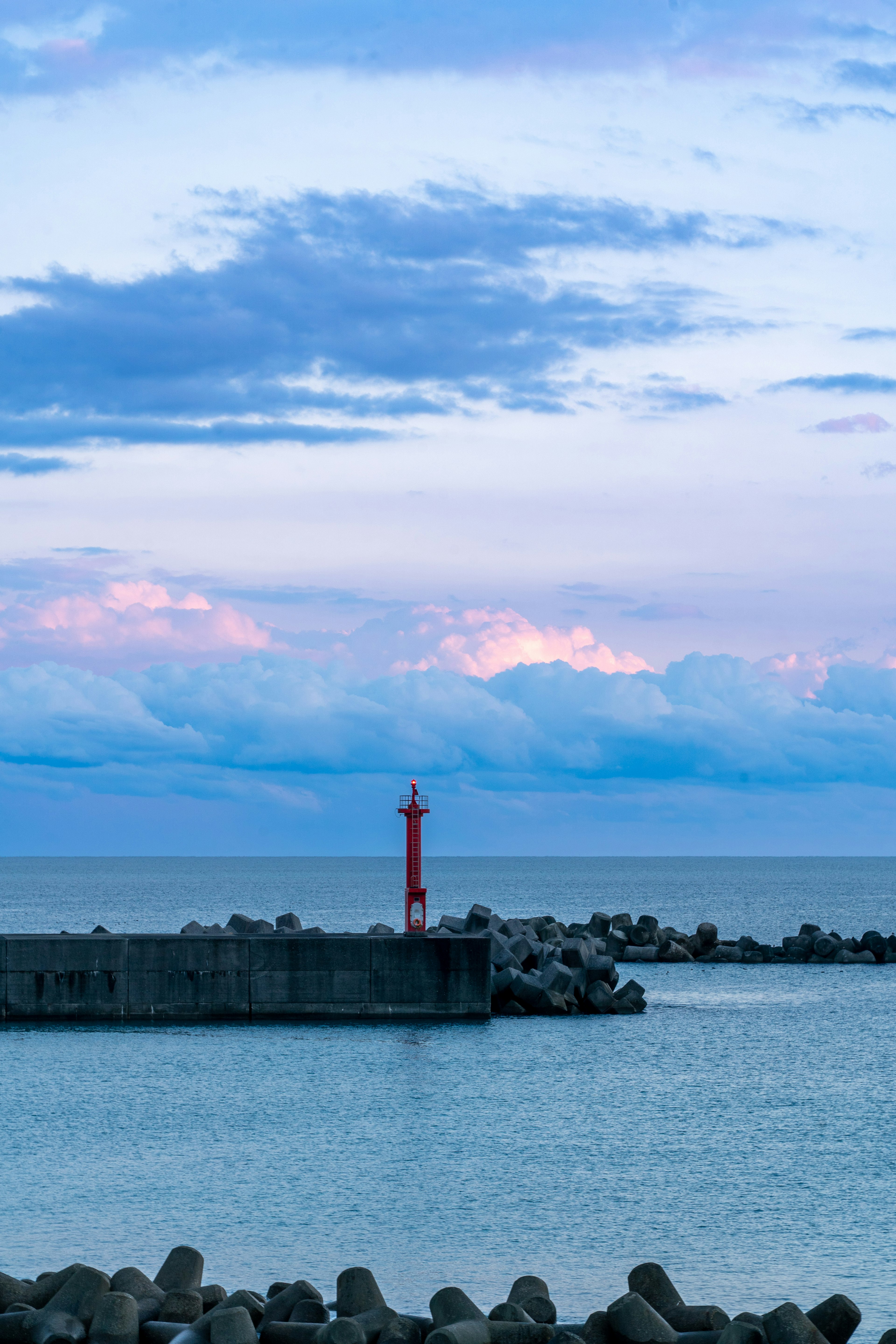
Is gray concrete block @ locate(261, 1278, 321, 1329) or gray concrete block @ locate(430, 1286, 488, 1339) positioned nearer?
gray concrete block @ locate(430, 1286, 488, 1339)

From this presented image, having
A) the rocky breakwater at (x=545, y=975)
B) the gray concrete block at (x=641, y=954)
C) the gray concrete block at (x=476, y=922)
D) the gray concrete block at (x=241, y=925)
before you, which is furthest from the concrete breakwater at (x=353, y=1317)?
the gray concrete block at (x=641, y=954)

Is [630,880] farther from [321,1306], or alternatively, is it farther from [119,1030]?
[321,1306]

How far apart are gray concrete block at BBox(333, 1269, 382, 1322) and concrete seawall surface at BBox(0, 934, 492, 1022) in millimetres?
14820

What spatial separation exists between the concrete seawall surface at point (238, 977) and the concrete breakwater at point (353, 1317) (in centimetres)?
1452

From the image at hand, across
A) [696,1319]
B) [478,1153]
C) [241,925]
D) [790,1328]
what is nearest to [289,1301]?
[696,1319]

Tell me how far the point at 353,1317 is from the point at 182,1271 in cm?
136

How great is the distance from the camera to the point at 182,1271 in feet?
30.5

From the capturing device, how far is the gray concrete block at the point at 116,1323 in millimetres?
8320

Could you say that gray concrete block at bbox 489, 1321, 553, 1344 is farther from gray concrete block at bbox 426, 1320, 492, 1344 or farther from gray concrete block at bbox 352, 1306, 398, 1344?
gray concrete block at bbox 352, 1306, 398, 1344

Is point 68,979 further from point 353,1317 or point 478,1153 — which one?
point 353,1317

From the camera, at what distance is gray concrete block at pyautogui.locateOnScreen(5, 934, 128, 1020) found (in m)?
23.5

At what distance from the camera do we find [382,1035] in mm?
23688

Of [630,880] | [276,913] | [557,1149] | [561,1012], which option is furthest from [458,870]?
[557,1149]

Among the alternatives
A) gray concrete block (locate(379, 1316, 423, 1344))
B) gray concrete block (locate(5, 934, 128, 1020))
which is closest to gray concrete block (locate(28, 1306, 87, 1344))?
gray concrete block (locate(379, 1316, 423, 1344))
